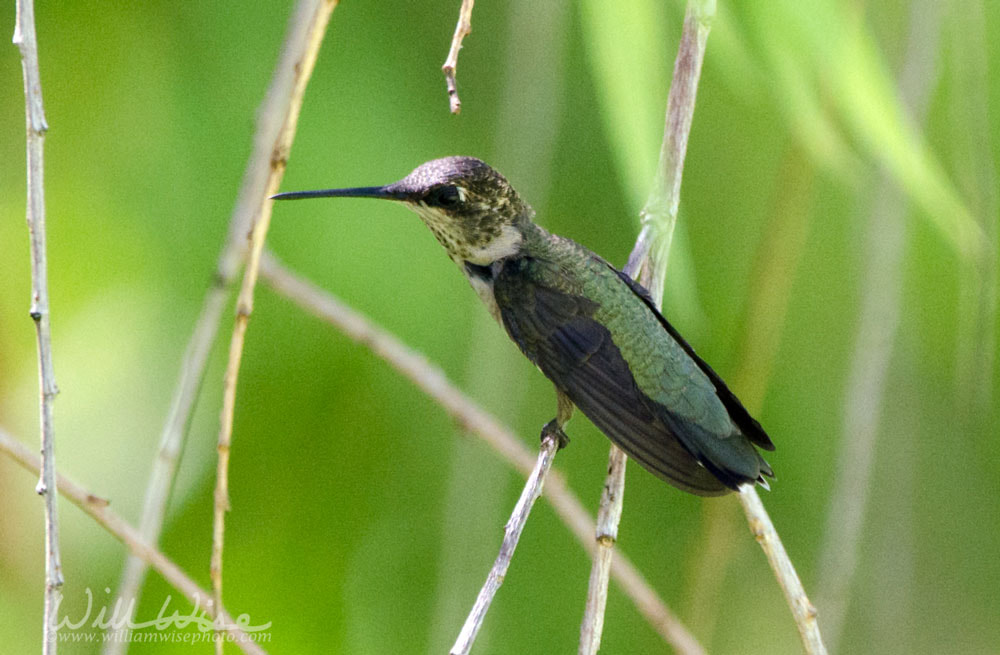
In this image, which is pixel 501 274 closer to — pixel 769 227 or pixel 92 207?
pixel 769 227

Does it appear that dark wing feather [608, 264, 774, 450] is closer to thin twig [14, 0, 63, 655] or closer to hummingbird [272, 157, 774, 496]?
hummingbird [272, 157, 774, 496]

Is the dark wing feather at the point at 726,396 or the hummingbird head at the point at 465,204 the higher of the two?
the hummingbird head at the point at 465,204

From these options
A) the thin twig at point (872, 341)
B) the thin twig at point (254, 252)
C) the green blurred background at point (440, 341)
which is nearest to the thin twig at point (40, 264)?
the thin twig at point (254, 252)

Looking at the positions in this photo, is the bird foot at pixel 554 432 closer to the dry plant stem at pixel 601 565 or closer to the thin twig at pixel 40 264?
the dry plant stem at pixel 601 565

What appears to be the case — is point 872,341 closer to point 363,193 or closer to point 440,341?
point 363,193

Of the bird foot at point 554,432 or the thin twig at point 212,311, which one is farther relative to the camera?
the bird foot at point 554,432

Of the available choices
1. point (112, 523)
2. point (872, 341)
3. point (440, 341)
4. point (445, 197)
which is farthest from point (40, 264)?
point (440, 341)

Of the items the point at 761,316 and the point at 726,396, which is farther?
the point at 761,316

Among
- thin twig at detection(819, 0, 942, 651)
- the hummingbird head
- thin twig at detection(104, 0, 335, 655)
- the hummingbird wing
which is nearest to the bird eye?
the hummingbird head
